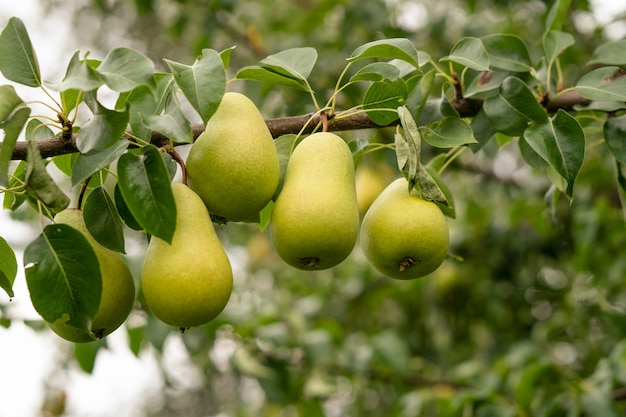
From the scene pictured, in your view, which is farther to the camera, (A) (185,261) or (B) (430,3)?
(B) (430,3)

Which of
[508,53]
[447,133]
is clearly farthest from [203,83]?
[508,53]

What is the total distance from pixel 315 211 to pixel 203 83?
0.22 meters

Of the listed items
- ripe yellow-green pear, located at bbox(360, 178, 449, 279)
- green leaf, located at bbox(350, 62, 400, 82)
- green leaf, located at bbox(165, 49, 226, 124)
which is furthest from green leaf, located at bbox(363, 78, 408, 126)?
green leaf, located at bbox(165, 49, 226, 124)

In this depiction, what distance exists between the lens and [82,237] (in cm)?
87

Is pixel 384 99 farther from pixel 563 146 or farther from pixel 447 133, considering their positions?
pixel 563 146

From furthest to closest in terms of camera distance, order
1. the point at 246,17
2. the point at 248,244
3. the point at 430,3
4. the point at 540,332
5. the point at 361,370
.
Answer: the point at 248,244
the point at 430,3
the point at 246,17
the point at 540,332
the point at 361,370

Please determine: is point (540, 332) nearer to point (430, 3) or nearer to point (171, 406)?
point (430, 3)

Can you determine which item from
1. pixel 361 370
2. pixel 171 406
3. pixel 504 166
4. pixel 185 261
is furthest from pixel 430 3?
pixel 171 406

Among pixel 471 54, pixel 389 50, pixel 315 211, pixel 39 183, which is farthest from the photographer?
pixel 471 54

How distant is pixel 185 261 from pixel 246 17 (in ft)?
8.25

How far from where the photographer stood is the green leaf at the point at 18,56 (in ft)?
3.10

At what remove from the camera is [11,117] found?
81 centimetres

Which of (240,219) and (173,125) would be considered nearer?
(173,125)

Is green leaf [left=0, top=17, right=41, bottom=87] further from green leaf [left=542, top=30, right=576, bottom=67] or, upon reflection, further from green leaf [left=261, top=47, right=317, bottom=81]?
green leaf [left=542, top=30, right=576, bottom=67]
